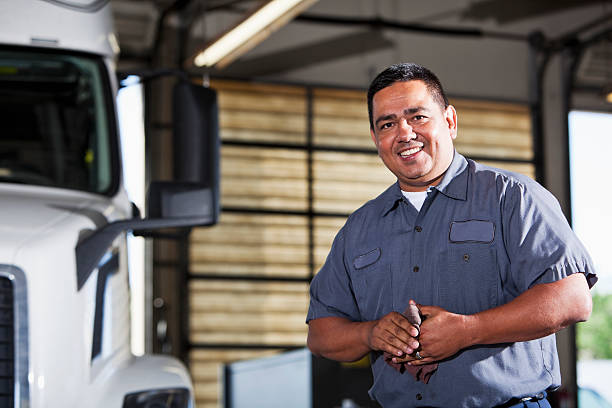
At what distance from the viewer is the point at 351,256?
229cm

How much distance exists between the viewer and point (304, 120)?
9922 millimetres

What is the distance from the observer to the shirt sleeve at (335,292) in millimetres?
2318

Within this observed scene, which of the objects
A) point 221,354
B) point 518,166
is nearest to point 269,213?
point 221,354

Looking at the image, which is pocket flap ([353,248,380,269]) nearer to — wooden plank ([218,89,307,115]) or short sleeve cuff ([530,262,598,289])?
short sleeve cuff ([530,262,598,289])

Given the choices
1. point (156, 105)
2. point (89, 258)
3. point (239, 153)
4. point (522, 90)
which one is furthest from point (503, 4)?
point (89, 258)

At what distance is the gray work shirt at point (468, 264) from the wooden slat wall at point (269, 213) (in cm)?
723

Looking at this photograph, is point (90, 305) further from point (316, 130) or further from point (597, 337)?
point (597, 337)

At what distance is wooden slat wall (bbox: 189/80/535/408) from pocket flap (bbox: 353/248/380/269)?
23.5ft

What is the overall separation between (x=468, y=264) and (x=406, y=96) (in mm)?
470

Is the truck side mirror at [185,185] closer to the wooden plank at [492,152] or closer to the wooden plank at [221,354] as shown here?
the wooden plank at [221,354]

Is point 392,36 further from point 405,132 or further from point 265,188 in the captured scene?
point 405,132

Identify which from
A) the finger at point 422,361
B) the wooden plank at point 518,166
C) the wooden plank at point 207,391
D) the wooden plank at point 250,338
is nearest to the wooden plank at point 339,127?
the wooden plank at point 518,166

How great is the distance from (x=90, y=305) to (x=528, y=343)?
173cm

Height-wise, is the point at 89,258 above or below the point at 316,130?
below
